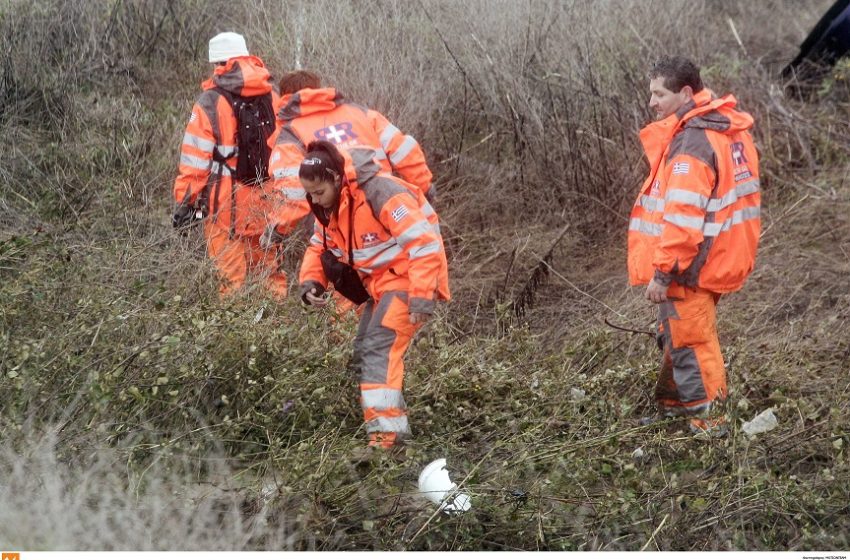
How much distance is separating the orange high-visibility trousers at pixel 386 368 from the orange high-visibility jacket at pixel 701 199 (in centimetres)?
124

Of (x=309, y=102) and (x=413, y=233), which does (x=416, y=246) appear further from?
(x=309, y=102)

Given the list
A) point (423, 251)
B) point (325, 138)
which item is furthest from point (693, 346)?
point (325, 138)

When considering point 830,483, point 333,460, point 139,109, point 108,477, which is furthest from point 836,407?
point 139,109

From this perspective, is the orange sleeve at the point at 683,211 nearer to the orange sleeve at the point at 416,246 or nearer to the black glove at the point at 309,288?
the orange sleeve at the point at 416,246

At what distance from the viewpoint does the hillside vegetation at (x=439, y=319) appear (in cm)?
419

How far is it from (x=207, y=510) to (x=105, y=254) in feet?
8.05

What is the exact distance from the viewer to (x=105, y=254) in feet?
19.6

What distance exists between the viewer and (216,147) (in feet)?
23.3

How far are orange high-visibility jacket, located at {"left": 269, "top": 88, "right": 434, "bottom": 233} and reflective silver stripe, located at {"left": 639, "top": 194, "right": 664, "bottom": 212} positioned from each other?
5.03 feet

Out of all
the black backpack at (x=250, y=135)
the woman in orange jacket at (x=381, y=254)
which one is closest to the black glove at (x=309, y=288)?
the woman in orange jacket at (x=381, y=254)

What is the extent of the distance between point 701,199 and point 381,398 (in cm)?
173

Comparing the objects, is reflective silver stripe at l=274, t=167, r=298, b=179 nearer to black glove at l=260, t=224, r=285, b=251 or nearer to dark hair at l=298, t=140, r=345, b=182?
black glove at l=260, t=224, r=285, b=251

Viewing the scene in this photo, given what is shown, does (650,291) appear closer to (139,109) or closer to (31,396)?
(31,396)

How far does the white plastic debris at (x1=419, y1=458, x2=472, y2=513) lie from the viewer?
4156mm
